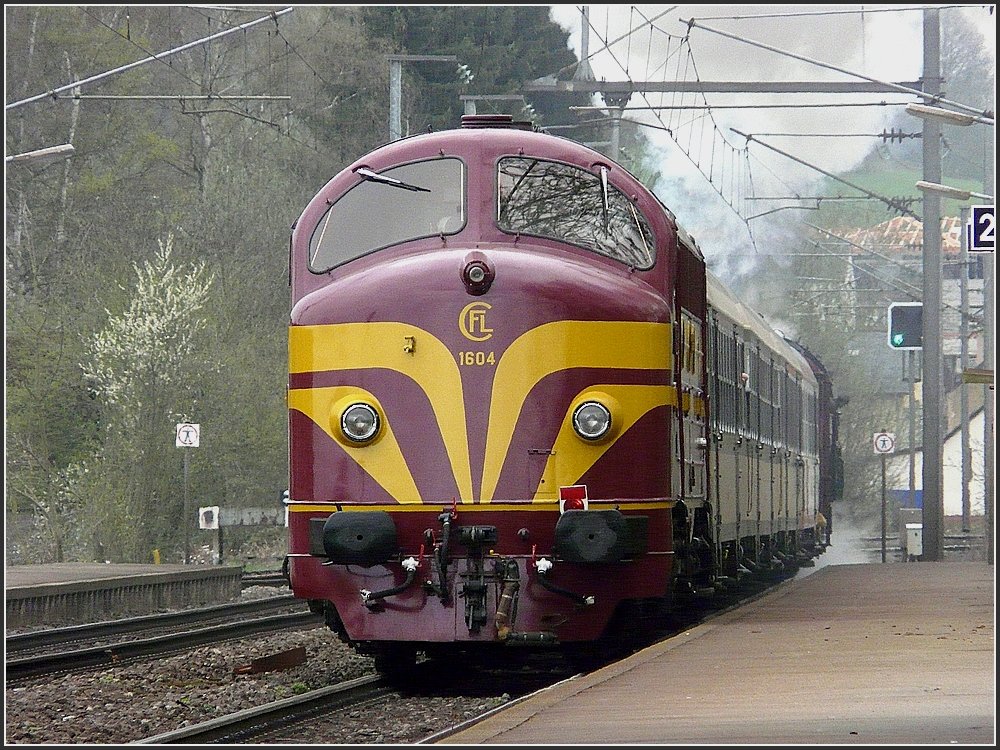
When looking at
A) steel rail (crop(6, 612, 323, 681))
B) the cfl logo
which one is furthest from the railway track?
the cfl logo

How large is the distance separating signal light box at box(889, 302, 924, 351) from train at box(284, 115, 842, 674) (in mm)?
18867

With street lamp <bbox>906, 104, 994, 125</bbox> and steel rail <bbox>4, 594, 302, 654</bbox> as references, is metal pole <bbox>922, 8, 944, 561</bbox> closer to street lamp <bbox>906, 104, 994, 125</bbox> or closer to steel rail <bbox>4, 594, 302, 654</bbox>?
street lamp <bbox>906, 104, 994, 125</bbox>

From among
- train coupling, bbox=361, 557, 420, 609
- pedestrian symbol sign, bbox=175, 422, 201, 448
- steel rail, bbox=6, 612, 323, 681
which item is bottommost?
steel rail, bbox=6, 612, 323, 681

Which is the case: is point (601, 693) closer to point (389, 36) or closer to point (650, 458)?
point (650, 458)

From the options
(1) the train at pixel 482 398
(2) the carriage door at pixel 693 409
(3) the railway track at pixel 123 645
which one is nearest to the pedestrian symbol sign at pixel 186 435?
(3) the railway track at pixel 123 645

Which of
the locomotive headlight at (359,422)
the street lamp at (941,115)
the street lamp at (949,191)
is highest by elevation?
the street lamp at (941,115)

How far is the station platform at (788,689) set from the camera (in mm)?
7621

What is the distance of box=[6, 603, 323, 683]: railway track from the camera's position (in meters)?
13.7

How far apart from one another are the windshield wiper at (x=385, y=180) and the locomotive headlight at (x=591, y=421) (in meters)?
2.01

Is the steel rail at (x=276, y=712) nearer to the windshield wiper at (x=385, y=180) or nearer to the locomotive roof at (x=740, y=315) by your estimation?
the windshield wiper at (x=385, y=180)

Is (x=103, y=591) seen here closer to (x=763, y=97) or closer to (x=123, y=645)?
(x=123, y=645)

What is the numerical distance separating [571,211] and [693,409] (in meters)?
2.08

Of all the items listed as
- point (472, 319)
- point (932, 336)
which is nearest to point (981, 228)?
point (472, 319)

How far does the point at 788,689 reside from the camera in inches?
370
